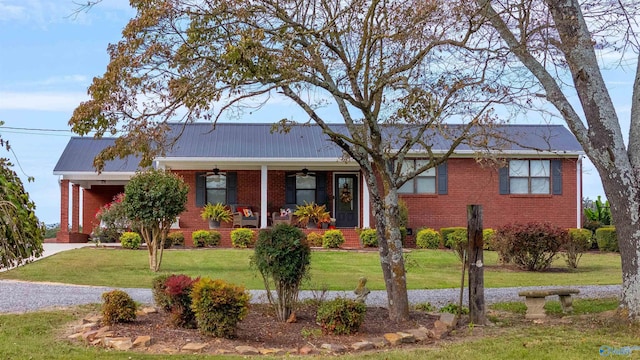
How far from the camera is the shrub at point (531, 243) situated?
62.0ft

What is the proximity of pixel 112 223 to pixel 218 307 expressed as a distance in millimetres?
19052

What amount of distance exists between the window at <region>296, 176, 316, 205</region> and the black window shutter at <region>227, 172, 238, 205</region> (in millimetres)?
2478

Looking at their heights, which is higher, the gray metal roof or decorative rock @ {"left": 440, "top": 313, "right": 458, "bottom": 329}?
the gray metal roof

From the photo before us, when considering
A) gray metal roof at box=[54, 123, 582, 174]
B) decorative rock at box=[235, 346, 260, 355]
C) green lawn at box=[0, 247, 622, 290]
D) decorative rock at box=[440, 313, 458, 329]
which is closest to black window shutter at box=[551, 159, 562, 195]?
gray metal roof at box=[54, 123, 582, 174]

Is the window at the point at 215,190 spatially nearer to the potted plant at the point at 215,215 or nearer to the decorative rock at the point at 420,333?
the potted plant at the point at 215,215

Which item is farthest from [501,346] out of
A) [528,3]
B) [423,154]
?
[423,154]

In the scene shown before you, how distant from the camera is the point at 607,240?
84.7 feet

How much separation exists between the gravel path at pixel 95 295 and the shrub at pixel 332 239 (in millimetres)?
9903

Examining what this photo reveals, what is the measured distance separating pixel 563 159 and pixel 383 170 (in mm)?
19597

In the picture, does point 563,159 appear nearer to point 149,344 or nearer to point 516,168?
point 516,168

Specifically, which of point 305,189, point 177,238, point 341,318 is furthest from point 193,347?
point 305,189

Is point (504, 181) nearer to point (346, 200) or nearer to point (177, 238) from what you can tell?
point (346, 200)

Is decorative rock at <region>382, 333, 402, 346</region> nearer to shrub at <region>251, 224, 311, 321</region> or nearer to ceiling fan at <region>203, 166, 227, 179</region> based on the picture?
shrub at <region>251, 224, 311, 321</region>

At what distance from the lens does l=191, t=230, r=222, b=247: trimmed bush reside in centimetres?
2519
